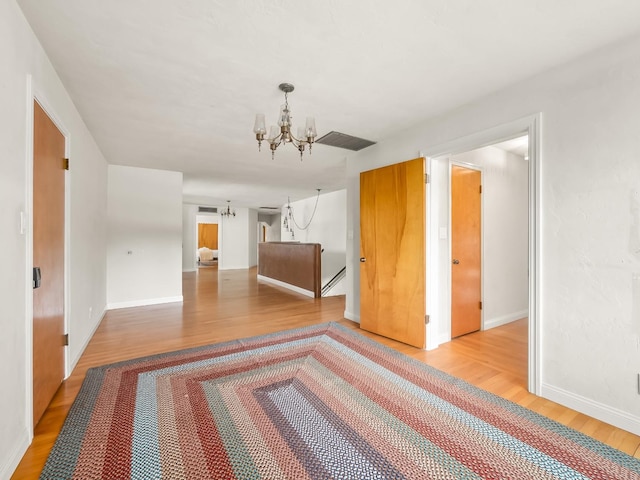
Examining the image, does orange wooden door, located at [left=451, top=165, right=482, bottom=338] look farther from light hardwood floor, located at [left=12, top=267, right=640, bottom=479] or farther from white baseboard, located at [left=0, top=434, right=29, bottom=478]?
white baseboard, located at [left=0, top=434, right=29, bottom=478]

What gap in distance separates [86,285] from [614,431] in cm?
485

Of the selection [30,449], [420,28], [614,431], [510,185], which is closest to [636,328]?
[614,431]

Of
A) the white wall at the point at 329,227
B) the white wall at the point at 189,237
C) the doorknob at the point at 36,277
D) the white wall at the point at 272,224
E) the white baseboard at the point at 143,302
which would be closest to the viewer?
the doorknob at the point at 36,277

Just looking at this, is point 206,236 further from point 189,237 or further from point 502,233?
point 502,233

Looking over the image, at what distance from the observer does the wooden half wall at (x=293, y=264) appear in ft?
19.5

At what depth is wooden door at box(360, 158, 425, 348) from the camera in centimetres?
315

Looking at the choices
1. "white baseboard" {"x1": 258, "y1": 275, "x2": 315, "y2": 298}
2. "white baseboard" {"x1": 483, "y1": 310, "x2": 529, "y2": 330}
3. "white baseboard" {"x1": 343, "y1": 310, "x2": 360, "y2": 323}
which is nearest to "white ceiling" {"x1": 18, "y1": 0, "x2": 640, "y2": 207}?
"white baseboard" {"x1": 343, "y1": 310, "x2": 360, "y2": 323}

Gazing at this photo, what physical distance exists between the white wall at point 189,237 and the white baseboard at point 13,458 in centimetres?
889

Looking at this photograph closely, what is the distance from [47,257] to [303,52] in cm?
233

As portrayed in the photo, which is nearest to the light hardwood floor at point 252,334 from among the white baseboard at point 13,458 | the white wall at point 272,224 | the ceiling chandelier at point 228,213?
the white baseboard at point 13,458

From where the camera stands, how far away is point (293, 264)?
664 centimetres

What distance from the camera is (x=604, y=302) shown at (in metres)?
1.92

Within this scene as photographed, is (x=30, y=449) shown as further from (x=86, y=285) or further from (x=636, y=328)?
(x=636, y=328)

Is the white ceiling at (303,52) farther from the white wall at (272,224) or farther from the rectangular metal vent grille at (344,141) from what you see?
the white wall at (272,224)
